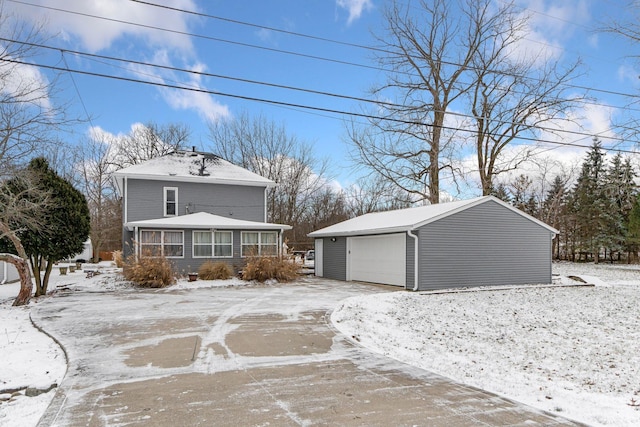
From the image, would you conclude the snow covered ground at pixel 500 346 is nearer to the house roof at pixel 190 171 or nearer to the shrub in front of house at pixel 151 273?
the shrub in front of house at pixel 151 273

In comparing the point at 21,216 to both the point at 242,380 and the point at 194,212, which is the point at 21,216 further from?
the point at 194,212

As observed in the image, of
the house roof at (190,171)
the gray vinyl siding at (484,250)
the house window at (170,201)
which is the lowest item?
the gray vinyl siding at (484,250)

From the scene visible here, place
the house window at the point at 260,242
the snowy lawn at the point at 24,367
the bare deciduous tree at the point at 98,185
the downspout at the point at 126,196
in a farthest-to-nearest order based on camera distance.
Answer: the bare deciduous tree at the point at 98,185, the downspout at the point at 126,196, the house window at the point at 260,242, the snowy lawn at the point at 24,367

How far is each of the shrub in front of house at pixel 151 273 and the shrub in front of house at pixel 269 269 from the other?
292 cm

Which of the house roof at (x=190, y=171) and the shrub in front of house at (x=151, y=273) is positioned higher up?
the house roof at (x=190, y=171)

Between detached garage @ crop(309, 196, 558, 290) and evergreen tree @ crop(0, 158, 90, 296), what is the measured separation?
10.2 meters

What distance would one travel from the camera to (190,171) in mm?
21859

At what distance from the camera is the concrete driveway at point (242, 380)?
3939mm

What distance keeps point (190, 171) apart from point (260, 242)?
5.68 m

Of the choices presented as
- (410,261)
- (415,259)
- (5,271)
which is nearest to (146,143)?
(5,271)

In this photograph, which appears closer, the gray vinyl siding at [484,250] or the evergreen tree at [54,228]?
the evergreen tree at [54,228]

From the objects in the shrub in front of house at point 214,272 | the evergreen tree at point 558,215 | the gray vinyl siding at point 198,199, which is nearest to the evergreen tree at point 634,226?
the evergreen tree at point 558,215

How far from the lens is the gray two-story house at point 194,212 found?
18250 millimetres

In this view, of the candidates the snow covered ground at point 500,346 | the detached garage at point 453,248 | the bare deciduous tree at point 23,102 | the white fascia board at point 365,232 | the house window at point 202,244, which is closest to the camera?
the snow covered ground at point 500,346
